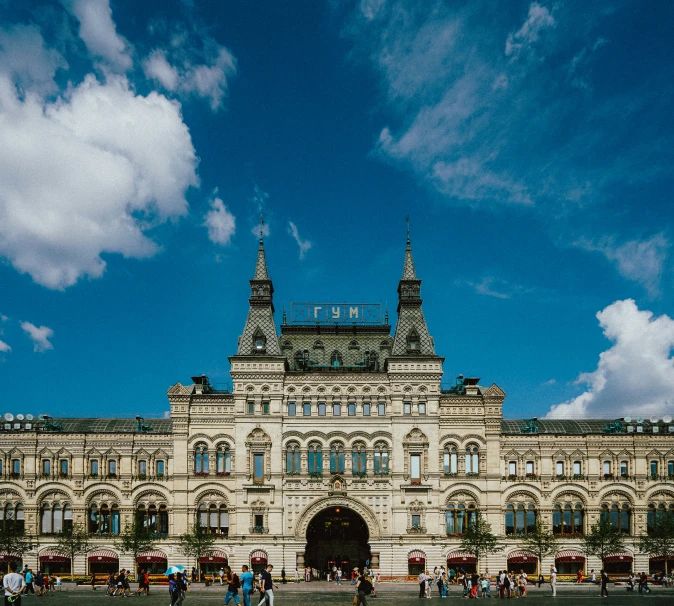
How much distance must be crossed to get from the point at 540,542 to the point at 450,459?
44.2ft

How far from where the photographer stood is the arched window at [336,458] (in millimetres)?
82688

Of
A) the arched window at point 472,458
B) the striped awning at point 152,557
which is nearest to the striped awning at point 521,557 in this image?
the arched window at point 472,458

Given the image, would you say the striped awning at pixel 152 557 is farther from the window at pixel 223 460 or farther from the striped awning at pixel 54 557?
the window at pixel 223 460

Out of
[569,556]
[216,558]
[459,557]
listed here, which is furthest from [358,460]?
[569,556]

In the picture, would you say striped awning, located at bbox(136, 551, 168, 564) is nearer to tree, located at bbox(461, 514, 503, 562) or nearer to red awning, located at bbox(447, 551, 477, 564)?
red awning, located at bbox(447, 551, 477, 564)

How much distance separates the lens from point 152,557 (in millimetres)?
80375

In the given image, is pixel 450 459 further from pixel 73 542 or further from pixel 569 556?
pixel 73 542

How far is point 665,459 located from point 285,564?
47.1m

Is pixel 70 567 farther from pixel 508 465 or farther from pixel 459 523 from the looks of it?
pixel 508 465

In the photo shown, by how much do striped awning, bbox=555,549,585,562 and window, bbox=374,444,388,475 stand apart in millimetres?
22369

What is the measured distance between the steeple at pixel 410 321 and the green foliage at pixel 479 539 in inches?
811

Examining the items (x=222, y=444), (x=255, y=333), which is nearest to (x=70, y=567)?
(x=222, y=444)

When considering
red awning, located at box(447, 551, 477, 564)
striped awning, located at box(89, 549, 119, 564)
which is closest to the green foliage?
red awning, located at box(447, 551, 477, 564)

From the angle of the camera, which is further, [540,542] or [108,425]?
[108,425]
